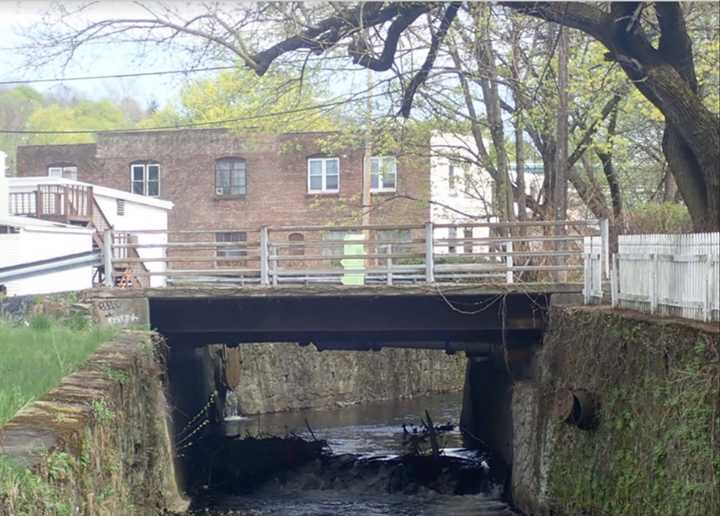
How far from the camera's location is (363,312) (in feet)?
69.6

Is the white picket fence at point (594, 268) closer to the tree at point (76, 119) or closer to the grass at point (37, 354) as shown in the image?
the grass at point (37, 354)

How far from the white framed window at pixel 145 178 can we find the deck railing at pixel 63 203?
23.6 ft

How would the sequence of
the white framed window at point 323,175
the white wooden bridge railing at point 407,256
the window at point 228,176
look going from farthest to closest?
the window at point 228,176
the white framed window at point 323,175
the white wooden bridge railing at point 407,256

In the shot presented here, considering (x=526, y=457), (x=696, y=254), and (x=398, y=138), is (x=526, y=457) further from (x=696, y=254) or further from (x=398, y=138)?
(x=398, y=138)

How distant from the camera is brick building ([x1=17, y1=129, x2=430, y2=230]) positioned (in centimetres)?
4509

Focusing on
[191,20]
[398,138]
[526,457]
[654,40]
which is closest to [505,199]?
[398,138]

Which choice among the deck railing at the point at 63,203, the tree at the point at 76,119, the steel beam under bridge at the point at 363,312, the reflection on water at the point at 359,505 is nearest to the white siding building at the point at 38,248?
the deck railing at the point at 63,203

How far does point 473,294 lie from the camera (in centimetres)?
1988

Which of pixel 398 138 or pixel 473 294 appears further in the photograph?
pixel 398 138

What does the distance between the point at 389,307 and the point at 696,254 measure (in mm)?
Answer: 9346

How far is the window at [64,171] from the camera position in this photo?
5059 cm

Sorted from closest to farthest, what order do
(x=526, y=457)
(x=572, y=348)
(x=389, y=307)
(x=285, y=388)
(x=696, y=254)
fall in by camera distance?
(x=696, y=254), (x=572, y=348), (x=526, y=457), (x=389, y=307), (x=285, y=388)

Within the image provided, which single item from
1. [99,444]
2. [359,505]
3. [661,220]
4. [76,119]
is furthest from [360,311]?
[76,119]

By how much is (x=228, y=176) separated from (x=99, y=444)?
122 ft
